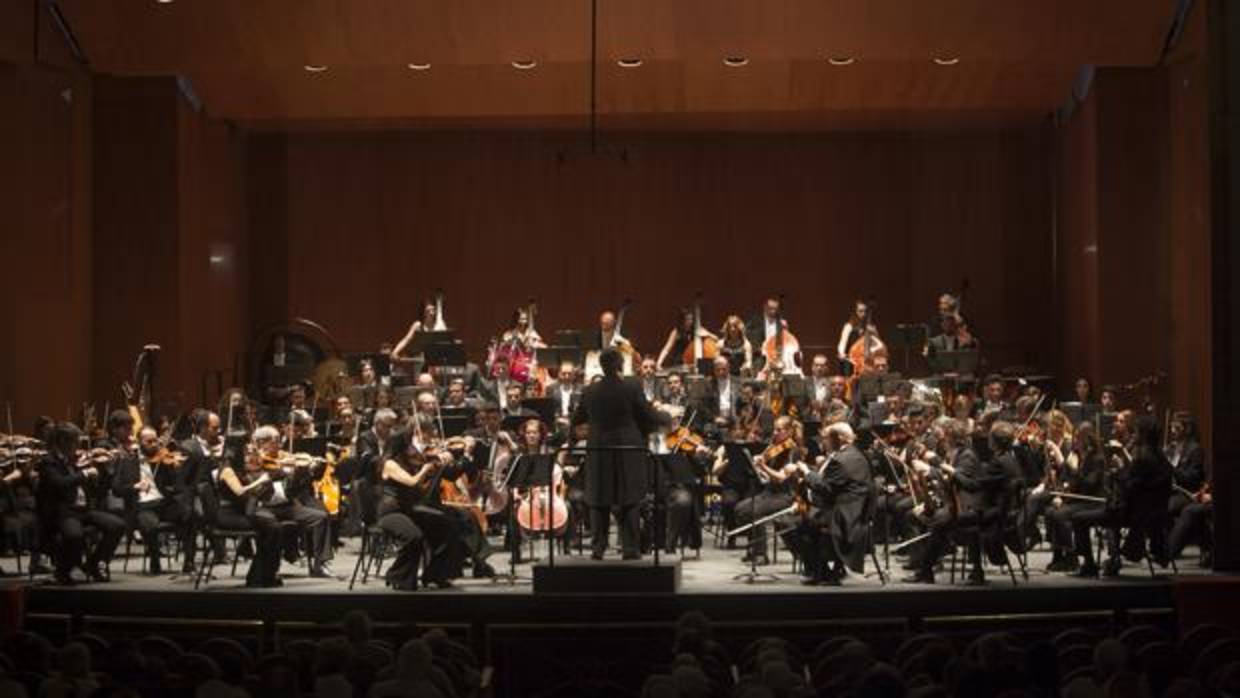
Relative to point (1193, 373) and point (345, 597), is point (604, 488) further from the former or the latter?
point (1193, 373)

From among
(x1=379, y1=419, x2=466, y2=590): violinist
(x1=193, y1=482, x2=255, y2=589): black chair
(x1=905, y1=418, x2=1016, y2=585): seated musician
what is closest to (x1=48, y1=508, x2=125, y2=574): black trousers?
(x1=193, y1=482, x2=255, y2=589): black chair

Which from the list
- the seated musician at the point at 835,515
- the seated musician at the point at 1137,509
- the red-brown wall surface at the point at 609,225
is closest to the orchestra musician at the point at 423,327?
the red-brown wall surface at the point at 609,225

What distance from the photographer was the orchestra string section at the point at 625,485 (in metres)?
12.2

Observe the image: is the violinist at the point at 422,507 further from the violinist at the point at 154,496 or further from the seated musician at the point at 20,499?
the seated musician at the point at 20,499

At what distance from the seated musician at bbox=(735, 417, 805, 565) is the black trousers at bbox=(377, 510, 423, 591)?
224cm

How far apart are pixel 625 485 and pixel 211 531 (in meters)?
2.71

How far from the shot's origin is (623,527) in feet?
39.9

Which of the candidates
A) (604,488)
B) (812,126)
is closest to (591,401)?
(604,488)

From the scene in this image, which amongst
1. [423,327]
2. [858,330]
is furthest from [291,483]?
[858,330]

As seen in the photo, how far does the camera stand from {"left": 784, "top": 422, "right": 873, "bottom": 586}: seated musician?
40.3 ft

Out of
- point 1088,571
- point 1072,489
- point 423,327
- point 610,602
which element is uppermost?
point 423,327

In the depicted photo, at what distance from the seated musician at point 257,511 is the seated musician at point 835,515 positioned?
3.26 metres

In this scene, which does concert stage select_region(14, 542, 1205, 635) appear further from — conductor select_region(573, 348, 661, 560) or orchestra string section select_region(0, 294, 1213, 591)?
conductor select_region(573, 348, 661, 560)

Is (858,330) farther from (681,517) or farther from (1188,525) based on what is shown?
(1188,525)
